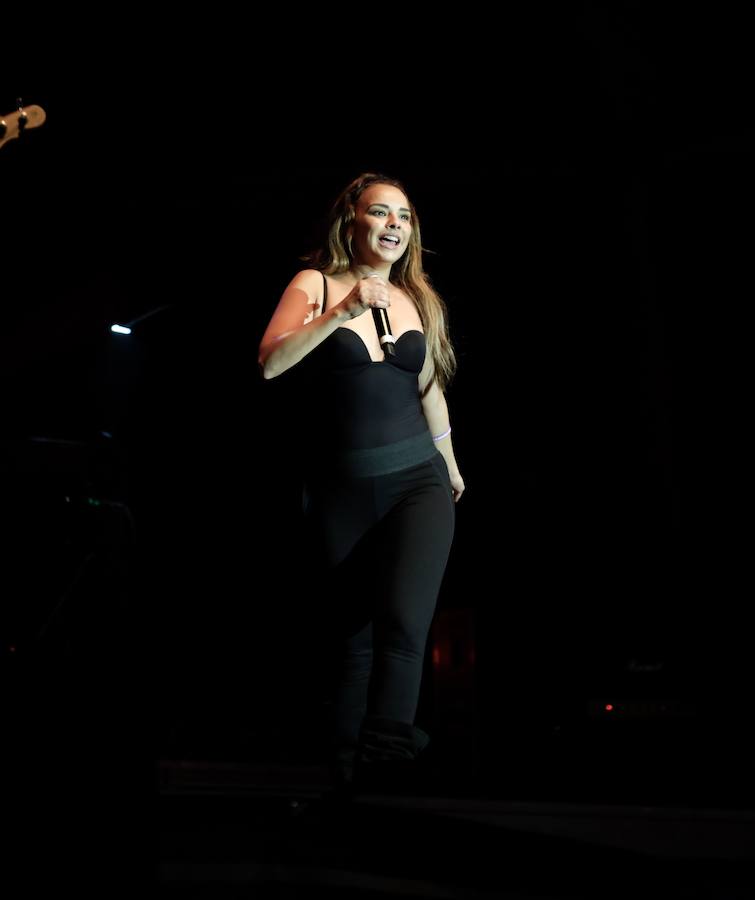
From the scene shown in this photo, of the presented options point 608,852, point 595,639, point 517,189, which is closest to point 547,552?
point 595,639

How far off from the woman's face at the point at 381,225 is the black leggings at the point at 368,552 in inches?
22.5

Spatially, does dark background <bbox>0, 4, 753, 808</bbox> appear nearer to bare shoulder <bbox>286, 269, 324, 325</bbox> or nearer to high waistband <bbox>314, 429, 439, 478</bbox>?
bare shoulder <bbox>286, 269, 324, 325</bbox>

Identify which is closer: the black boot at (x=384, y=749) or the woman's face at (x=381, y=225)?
the black boot at (x=384, y=749)

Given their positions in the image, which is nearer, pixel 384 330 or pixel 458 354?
pixel 384 330

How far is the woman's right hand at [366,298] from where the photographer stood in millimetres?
2201

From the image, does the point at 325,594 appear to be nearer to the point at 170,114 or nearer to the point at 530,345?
the point at 170,114

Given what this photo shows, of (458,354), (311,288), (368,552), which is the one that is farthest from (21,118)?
(458,354)

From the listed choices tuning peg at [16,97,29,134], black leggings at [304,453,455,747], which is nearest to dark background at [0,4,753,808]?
tuning peg at [16,97,29,134]

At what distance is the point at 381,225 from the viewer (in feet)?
8.42

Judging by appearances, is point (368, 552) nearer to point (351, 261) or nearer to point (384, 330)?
point (384, 330)

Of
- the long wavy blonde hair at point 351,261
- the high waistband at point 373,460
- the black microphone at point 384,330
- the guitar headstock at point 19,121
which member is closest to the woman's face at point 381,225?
the long wavy blonde hair at point 351,261

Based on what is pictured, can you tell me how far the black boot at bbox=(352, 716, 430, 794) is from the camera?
2193mm

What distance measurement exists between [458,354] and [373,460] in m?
2.37

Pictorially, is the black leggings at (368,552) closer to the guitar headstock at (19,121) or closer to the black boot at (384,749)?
the black boot at (384,749)
